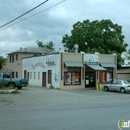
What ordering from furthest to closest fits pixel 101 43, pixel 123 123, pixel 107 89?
pixel 101 43, pixel 107 89, pixel 123 123

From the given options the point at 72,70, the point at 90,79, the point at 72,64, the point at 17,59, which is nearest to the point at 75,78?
the point at 72,70

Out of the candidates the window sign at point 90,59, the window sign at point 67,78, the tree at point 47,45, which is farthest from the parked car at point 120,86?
the tree at point 47,45

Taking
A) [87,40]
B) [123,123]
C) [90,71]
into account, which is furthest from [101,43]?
[123,123]

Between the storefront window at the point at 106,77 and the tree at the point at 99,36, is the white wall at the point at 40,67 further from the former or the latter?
the tree at the point at 99,36

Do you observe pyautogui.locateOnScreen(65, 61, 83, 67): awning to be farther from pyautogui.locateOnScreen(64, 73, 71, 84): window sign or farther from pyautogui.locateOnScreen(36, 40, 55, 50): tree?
pyautogui.locateOnScreen(36, 40, 55, 50): tree

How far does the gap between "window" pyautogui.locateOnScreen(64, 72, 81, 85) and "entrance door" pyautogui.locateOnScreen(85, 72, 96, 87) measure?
1.45 m

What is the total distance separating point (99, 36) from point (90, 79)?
17.3 m

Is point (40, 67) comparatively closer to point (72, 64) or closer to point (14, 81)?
point (72, 64)

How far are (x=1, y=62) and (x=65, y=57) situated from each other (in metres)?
23.0

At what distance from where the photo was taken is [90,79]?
1334 inches

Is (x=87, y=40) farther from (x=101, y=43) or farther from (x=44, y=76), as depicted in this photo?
(x=44, y=76)

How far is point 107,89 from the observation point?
30.7 m

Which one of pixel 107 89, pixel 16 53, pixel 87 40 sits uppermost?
pixel 87 40

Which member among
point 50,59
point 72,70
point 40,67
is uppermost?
point 50,59
